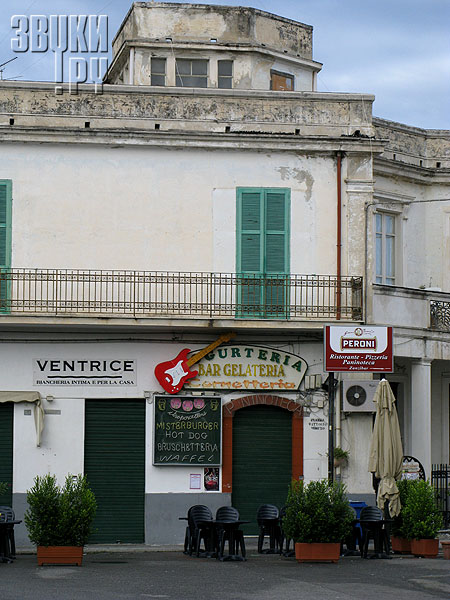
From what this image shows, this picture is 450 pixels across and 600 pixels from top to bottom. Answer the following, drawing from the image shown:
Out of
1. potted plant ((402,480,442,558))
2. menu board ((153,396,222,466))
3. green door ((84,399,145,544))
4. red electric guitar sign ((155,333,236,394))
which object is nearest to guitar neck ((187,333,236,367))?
red electric guitar sign ((155,333,236,394))

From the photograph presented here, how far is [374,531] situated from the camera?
62.4 feet

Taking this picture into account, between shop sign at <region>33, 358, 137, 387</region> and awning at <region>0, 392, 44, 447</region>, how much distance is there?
32cm

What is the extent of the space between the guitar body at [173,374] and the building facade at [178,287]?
3 centimetres

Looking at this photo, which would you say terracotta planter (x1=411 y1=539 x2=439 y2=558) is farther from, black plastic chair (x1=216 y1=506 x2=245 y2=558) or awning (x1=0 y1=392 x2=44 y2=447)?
awning (x1=0 y1=392 x2=44 y2=447)

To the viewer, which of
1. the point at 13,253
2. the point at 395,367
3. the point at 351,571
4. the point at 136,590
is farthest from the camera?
the point at 395,367

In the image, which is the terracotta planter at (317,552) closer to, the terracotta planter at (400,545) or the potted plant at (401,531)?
the potted plant at (401,531)

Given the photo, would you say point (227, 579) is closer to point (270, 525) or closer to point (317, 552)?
point (317, 552)

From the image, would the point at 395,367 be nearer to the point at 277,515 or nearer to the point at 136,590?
the point at 277,515

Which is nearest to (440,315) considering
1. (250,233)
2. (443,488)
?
(443,488)

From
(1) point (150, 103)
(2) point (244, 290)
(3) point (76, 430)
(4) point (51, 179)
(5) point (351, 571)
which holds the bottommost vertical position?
(5) point (351, 571)

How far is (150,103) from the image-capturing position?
22.6 metres

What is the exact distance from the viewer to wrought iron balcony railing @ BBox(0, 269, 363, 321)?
21859 millimetres

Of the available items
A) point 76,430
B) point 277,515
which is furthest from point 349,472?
point 76,430

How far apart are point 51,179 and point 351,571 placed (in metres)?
9.69
